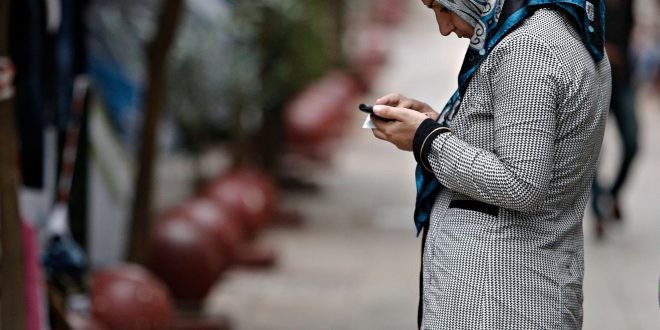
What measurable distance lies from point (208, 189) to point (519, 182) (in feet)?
19.8

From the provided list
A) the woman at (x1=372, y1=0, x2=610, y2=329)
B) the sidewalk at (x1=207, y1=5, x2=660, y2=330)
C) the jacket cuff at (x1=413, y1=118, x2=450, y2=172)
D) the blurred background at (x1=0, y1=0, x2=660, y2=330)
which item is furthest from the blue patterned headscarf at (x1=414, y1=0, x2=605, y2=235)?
the sidewalk at (x1=207, y1=5, x2=660, y2=330)

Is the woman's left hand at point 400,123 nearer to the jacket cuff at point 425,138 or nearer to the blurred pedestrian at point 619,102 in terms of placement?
the jacket cuff at point 425,138

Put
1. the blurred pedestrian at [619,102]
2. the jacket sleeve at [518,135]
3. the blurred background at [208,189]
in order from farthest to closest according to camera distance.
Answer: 1. the blurred pedestrian at [619,102]
2. the blurred background at [208,189]
3. the jacket sleeve at [518,135]

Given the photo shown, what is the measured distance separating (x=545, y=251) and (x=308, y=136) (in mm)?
9461

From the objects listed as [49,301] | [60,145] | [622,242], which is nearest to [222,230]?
[60,145]

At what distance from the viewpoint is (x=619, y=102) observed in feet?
28.7

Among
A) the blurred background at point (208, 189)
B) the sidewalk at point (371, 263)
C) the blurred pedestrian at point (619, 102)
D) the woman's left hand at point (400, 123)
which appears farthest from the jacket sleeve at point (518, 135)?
the blurred pedestrian at point (619, 102)

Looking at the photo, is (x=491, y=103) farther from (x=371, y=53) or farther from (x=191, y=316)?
(x=371, y=53)

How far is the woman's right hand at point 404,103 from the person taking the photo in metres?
2.90

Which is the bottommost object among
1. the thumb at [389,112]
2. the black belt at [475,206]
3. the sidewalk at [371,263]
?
the sidewalk at [371,263]

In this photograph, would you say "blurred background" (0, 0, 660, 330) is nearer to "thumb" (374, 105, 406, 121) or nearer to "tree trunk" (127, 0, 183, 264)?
"tree trunk" (127, 0, 183, 264)

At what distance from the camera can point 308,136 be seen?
1218 centimetres

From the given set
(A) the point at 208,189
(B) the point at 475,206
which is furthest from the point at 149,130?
(B) the point at 475,206

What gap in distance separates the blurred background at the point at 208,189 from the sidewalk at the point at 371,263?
0.02 metres
